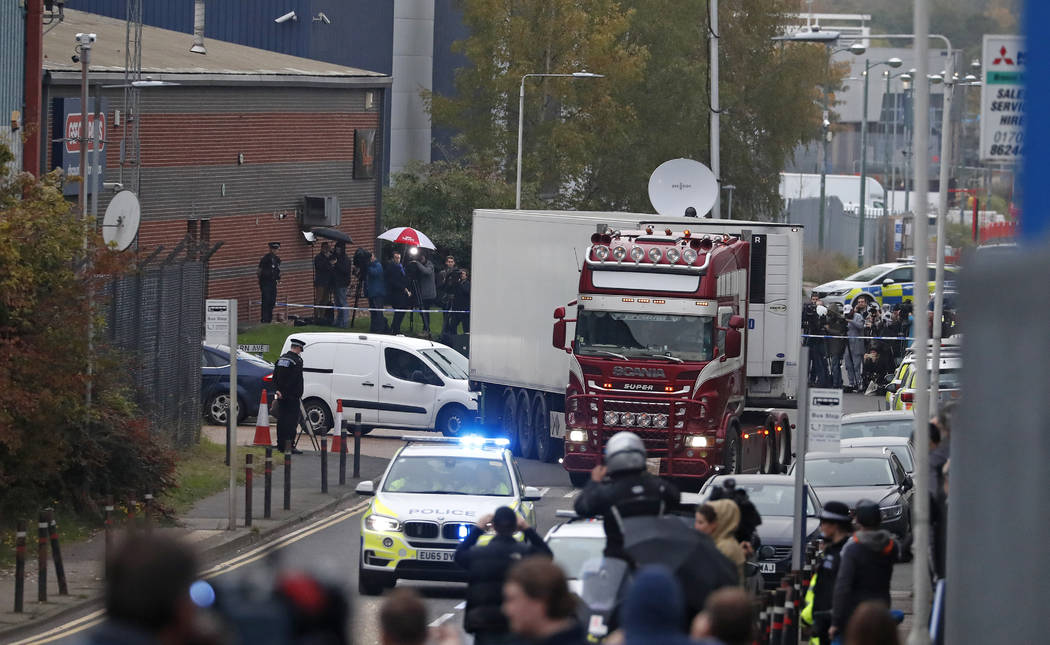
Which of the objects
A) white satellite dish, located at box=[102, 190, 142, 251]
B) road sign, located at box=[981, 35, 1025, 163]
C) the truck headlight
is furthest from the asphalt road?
road sign, located at box=[981, 35, 1025, 163]

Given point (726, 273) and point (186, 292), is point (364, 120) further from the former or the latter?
point (726, 273)

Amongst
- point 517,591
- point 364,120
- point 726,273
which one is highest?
point 364,120

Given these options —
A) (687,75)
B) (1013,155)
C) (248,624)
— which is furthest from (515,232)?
(687,75)

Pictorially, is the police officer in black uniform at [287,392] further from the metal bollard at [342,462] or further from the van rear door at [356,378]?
the van rear door at [356,378]

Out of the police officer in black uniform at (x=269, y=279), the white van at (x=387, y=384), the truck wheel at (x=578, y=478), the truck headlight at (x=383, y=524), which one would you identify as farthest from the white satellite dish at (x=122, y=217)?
the police officer in black uniform at (x=269, y=279)

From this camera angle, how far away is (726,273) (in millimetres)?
24844

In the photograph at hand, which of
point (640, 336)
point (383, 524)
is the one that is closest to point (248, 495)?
Answer: point (383, 524)

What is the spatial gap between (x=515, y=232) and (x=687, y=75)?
38.1 m

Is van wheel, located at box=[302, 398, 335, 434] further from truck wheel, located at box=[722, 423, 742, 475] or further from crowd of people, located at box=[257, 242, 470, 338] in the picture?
crowd of people, located at box=[257, 242, 470, 338]

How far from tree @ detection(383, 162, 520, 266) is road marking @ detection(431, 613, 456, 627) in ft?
126

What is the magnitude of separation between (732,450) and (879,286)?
113 feet

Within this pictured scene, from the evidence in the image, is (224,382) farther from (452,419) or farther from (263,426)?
(452,419)

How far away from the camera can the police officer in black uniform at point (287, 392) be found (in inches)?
1108

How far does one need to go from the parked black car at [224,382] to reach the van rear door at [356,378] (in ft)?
3.85
